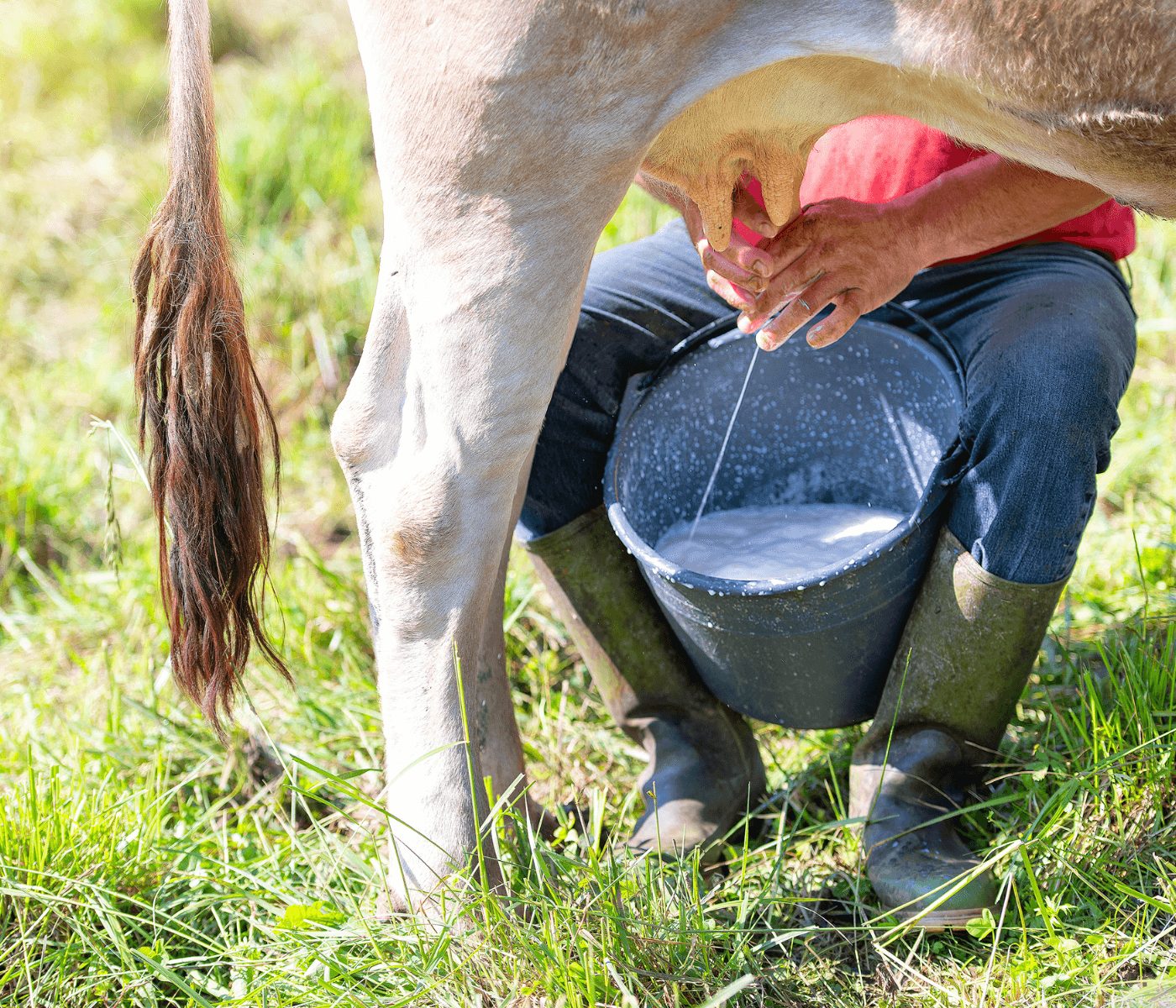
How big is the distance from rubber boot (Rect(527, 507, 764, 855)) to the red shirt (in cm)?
57

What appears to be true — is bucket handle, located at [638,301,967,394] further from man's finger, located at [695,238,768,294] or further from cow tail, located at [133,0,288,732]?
cow tail, located at [133,0,288,732]

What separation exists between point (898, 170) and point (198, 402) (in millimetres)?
1096

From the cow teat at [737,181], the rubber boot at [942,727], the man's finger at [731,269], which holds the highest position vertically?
the cow teat at [737,181]

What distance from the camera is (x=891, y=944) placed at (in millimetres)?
1646

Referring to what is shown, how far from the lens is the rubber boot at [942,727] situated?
1639mm

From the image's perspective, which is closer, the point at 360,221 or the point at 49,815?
the point at 49,815

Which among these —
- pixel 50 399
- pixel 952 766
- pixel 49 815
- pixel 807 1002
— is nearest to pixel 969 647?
pixel 952 766

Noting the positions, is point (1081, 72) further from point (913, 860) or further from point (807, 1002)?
point (807, 1002)

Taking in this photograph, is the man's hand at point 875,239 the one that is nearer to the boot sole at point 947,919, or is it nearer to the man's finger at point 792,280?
the man's finger at point 792,280

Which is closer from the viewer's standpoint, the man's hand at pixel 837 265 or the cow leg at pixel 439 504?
the cow leg at pixel 439 504

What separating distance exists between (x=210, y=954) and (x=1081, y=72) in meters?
1.55

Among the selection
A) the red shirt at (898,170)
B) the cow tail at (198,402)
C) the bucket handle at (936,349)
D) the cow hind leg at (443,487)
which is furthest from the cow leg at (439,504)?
the red shirt at (898,170)

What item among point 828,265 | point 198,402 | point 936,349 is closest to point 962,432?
point 936,349

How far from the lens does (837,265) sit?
5.38 ft
